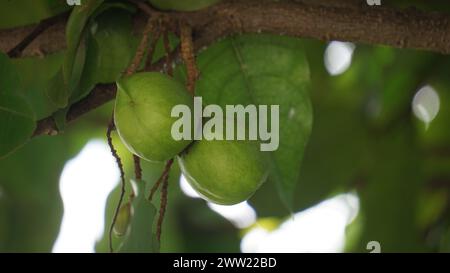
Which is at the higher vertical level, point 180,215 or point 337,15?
point 337,15

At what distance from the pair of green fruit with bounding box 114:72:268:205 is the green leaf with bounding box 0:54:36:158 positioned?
0.40ft

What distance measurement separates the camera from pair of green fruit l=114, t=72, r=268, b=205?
979mm

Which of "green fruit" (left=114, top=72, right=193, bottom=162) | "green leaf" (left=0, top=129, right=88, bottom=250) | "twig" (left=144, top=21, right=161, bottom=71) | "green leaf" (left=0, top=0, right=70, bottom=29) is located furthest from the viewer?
"green leaf" (left=0, top=129, right=88, bottom=250)

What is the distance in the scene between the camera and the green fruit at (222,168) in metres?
1.02

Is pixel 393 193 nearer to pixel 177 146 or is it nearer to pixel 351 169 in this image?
pixel 351 169

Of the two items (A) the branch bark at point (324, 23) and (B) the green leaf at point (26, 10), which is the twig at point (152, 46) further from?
(B) the green leaf at point (26, 10)

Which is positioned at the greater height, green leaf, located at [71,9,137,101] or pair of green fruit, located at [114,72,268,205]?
green leaf, located at [71,9,137,101]

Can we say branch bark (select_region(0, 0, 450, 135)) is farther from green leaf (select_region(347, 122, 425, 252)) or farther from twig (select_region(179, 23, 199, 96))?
green leaf (select_region(347, 122, 425, 252))

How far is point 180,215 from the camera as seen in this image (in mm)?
1977

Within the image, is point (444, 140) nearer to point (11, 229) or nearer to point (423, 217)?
point (423, 217)

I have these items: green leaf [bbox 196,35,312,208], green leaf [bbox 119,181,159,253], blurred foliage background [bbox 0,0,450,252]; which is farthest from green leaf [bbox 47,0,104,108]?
blurred foliage background [bbox 0,0,450,252]

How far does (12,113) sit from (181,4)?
0.30 m
